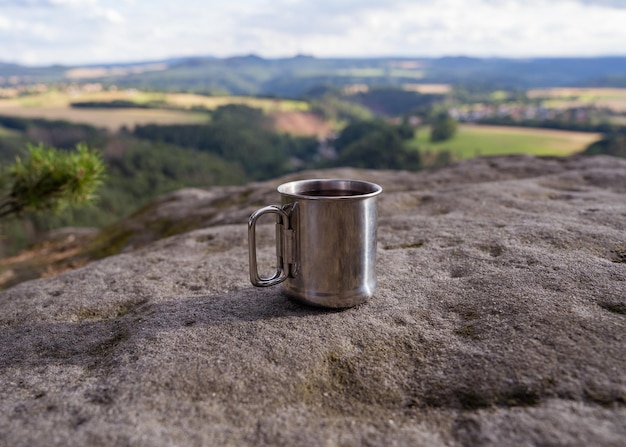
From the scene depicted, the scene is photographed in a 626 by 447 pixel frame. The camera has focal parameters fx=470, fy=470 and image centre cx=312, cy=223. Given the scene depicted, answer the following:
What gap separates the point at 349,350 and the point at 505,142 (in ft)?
241

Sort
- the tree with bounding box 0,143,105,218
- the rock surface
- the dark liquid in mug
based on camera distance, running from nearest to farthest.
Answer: the rock surface
the dark liquid in mug
the tree with bounding box 0,143,105,218

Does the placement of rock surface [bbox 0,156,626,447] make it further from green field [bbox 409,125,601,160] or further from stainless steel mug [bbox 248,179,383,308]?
green field [bbox 409,125,601,160]

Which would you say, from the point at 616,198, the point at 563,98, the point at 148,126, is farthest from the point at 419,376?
the point at 563,98

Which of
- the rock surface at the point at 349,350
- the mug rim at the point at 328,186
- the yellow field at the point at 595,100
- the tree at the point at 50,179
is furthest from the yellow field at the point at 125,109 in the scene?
the mug rim at the point at 328,186

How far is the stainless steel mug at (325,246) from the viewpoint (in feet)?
12.3

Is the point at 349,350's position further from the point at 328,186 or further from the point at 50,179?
the point at 50,179

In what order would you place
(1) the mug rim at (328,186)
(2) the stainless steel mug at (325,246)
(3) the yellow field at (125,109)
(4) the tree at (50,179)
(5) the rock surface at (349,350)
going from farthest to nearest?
(3) the yellow field at (125,109), (4) the tree at (50,179), (1) the mug rim at (328,186), (2) the stainless steel mug at (325,246), (5) the rock surface at (349,350)

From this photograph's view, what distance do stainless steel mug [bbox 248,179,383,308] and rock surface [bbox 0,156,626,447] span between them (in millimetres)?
198

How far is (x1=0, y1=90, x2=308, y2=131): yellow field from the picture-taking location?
110188mm

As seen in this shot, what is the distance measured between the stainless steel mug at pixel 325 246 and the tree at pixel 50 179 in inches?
219

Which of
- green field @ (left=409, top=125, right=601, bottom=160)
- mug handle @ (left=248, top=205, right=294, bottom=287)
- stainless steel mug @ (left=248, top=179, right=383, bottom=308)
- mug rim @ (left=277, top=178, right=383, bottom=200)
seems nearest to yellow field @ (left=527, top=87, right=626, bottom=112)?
green field @ (left=409, top=125, right=601, bottom=160)

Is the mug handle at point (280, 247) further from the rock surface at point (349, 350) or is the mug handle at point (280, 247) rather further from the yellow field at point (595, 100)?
the yellow field at point (595, 100)

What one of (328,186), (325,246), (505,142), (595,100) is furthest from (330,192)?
(595,100)

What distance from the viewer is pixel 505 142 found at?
70000 mm
